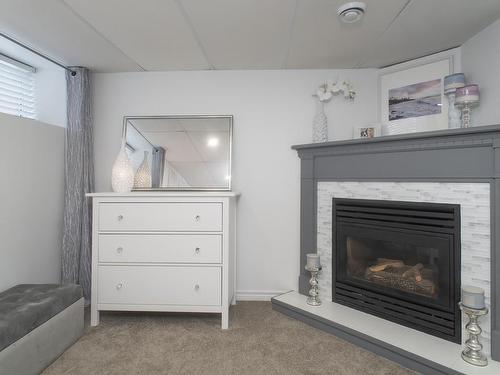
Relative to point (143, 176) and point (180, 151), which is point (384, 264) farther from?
point (143, 176)

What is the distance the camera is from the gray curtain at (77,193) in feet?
7.98

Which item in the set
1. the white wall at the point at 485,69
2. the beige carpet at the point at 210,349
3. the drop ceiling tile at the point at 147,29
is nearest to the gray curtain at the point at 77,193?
the beige carpet at the point at 210,349

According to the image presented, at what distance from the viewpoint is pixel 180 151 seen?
2619mm

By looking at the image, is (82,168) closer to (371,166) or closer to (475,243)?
(371,166)

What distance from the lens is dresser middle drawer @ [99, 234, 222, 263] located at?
2.15 m

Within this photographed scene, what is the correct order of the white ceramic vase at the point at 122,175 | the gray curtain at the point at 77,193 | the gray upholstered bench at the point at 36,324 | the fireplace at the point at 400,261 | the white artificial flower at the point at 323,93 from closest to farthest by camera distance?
the gray upholstered bench at the point at 36,324, the fireplace at the point at 400,261, the white ceramic vase at the point at 122,175, the gray curtain at the point at 77,193, the white artificial flower at the point at 323,93

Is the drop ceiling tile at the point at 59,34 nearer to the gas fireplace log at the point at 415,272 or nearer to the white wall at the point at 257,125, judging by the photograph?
the white wall at the point at 257,125

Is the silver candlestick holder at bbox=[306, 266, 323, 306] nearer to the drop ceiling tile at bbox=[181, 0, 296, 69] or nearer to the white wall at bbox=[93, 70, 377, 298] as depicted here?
the white wall at bbox=[93, 70, 377, 298]

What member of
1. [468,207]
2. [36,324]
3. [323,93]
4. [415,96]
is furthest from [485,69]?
[36,324]

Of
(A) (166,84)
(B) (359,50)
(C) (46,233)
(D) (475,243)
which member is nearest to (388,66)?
(B) (359,50)

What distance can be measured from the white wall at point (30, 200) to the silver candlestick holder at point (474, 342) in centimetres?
292

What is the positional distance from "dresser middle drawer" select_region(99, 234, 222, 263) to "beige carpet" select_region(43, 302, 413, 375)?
495 mm

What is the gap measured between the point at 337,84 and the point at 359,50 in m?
0.34

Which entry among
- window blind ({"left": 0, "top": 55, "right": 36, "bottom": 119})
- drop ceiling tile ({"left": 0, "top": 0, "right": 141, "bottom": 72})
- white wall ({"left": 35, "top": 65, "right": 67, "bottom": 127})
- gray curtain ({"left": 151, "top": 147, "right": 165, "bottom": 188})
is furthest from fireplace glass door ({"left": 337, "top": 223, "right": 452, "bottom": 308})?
window blind ({"left": 0, "top": 55, "right": 36, "bottom": 119})
